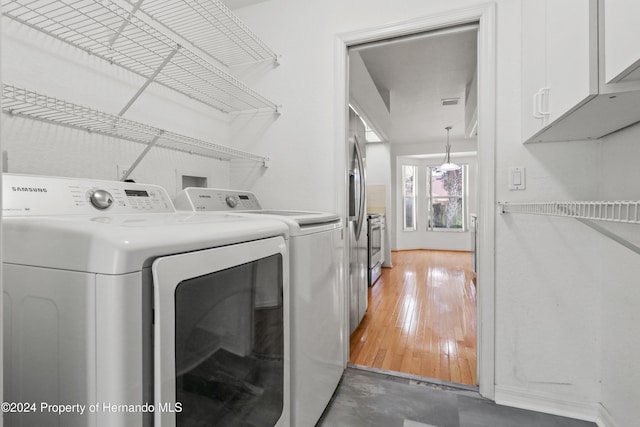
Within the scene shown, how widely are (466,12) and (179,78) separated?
1.59 m

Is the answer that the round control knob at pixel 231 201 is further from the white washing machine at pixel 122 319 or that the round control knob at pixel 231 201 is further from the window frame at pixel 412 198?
the window frame at pixel 412 198

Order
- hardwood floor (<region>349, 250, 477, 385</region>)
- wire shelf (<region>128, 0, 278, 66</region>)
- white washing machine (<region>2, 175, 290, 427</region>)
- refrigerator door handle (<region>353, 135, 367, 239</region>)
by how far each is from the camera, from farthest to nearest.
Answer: refrigerator door handle (<region>353, 135, 367, 239</region>)
hardwood floor (<region>349, 250, 477, 385</region>)
wire shelf (<region>128, 0, 278, 66</region>)
white washing machine (<region>2, 175, 290, 427</region>)

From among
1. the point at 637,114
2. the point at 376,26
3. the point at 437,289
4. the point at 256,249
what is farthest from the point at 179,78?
the point at 437,289

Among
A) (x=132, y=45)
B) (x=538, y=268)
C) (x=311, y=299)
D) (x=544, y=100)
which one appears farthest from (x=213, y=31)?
(x=538, y=268)

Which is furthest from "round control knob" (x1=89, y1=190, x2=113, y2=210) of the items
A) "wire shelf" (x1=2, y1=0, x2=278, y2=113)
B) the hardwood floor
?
the hardwood floor

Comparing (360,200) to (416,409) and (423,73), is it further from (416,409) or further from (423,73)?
(423,73)

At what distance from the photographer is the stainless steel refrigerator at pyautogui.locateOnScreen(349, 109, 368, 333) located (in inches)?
93.2

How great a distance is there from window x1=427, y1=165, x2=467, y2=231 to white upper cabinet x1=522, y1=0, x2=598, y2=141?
584 centimetres

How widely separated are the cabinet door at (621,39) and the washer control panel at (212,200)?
1570 millimetres

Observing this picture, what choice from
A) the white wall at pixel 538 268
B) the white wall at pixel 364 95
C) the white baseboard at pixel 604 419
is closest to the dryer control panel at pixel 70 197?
the white wall at pixel 538 268

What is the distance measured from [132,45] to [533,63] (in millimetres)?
1851

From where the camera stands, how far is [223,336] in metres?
0.82

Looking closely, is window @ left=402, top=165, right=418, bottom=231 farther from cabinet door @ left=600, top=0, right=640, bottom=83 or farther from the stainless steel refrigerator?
cabinet door @ left=600, top=0, right=640, bottom=83

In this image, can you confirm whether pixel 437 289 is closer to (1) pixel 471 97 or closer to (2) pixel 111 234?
(1) pixel 471 97
